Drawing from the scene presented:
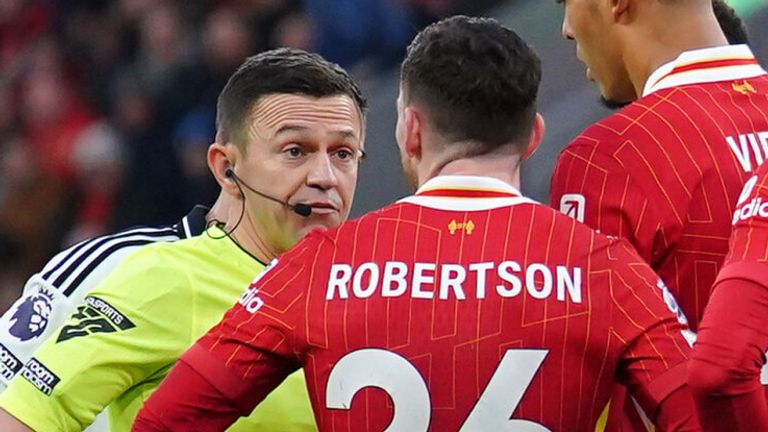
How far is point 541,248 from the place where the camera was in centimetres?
251

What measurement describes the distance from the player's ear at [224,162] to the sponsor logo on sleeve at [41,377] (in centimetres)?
61

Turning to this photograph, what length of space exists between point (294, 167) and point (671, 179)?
0.82 metres

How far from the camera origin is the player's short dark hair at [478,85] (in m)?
2.57

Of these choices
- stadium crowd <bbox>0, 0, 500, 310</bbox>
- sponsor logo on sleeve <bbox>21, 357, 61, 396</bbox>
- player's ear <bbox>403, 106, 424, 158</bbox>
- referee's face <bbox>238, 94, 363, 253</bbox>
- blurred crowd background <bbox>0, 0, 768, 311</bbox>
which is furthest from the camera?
stadium crowd <bbox>0, 0, 500, 310</bbox>

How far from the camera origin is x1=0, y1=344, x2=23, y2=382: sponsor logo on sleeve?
10.6ft

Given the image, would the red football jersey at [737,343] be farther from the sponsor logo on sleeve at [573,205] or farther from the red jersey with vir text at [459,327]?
the sponsor logo on sleeve at [573,205]

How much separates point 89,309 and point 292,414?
0.42 m

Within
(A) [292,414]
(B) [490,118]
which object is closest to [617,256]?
(B) [490,118]

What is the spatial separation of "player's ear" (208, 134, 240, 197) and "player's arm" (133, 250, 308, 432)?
77cm

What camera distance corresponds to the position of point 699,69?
9.46ft

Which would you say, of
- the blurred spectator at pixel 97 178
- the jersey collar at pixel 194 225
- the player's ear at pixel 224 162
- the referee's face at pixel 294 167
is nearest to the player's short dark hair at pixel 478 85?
the referee's face at pixel 294 167

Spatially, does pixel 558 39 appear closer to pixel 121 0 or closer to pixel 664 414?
pixel 121 0

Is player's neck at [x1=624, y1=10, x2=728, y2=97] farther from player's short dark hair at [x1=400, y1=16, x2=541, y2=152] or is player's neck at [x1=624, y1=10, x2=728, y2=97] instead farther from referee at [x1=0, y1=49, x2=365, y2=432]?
referee at [x1=0, y1=49, x2=365, y2=432]

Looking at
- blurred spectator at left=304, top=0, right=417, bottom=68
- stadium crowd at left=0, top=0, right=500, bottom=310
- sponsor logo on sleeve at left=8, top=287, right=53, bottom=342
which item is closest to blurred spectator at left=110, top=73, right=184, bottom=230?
stadium crowd at left=0, top=0, right=500, bottom=310
